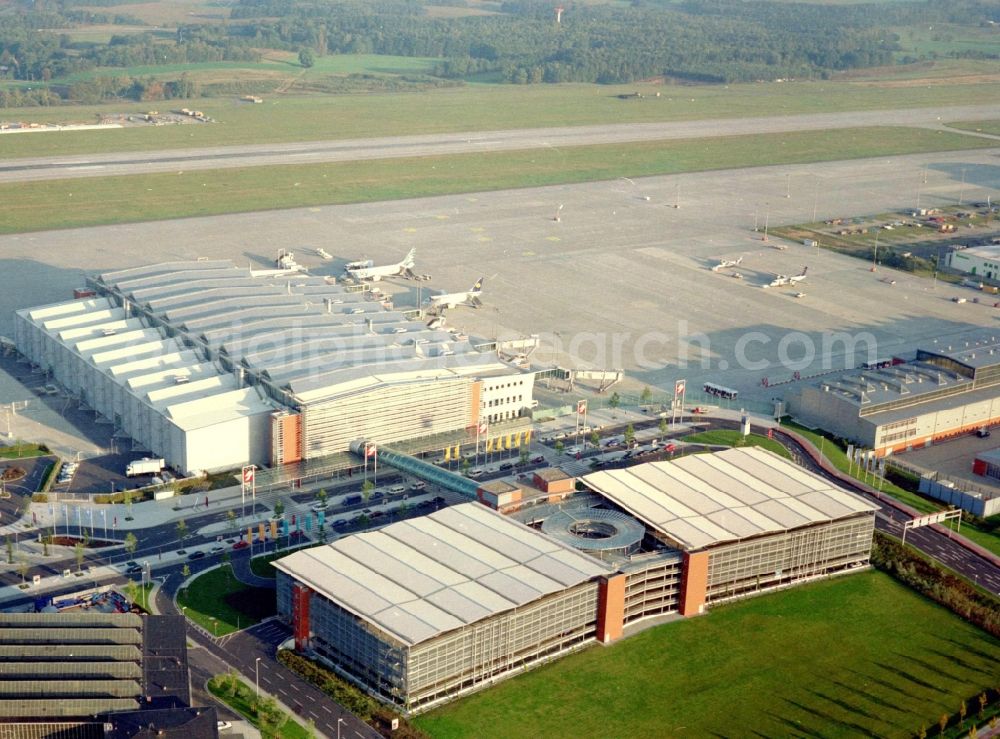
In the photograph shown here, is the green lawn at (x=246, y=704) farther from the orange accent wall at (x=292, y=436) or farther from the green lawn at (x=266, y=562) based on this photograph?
the orange accent wall at (x=292, y=436)

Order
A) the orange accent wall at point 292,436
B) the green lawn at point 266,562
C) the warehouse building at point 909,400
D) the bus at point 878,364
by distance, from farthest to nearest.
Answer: the bus at point 878,364 → the warehouse building at point 909,400 → the orange accent wall at point 292,436 → the green lawn at point 266,562

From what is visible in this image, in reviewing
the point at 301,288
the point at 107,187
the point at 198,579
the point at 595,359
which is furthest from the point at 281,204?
the point at 198,579

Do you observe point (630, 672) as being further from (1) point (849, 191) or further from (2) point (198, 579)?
(1) point (849, 191)

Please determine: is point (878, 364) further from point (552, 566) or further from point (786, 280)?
point (552, 566)

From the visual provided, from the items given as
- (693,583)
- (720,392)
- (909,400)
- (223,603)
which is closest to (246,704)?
(223,603)

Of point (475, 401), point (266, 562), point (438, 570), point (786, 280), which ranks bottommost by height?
point (266, 562)

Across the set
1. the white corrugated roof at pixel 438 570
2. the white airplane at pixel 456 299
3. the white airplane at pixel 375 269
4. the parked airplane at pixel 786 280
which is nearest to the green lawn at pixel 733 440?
the white corrugated roof at pixel 438 570
